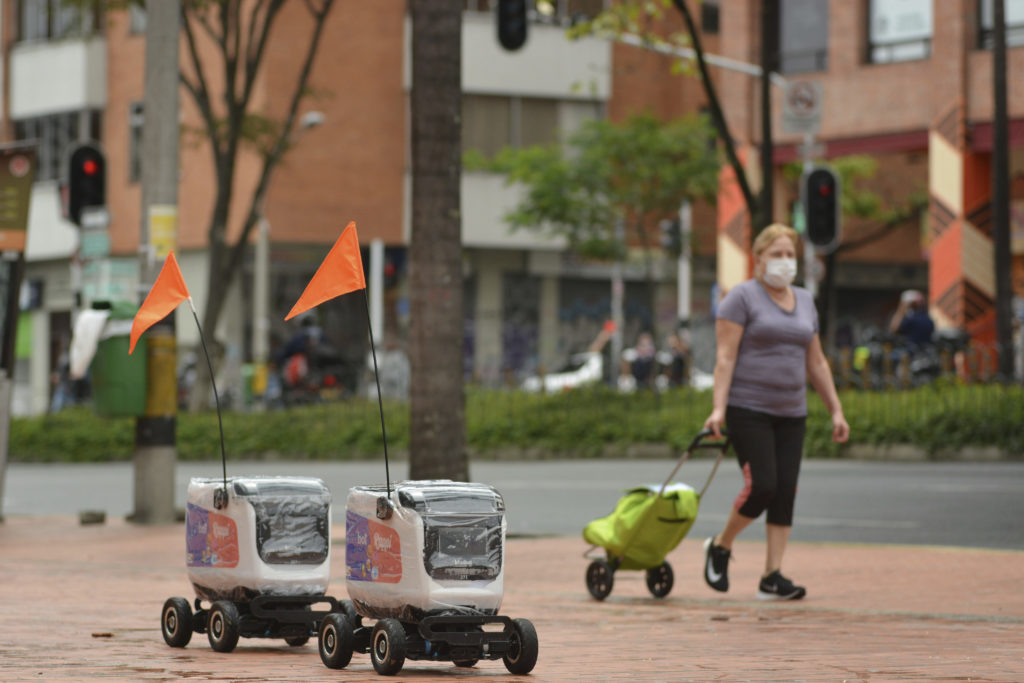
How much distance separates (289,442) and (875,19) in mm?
15320

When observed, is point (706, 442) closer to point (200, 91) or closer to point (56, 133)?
point (200, 91)

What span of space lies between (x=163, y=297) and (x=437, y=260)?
5.48 meters

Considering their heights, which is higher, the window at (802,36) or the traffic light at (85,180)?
the window at (802,36)

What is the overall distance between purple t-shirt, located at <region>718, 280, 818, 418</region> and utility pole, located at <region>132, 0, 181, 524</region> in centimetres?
591

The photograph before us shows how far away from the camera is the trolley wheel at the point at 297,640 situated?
694 cm

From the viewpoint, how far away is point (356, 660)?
22.1 feet

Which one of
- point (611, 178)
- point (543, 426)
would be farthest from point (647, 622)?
point (611, 178)

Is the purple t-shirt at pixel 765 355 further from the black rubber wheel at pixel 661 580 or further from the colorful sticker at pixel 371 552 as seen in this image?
the colorful sticker at pixel 371 552

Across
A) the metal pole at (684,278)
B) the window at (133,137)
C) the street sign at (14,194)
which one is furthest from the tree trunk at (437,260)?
the window at (133,137)

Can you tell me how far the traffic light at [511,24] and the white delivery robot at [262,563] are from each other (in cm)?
1187

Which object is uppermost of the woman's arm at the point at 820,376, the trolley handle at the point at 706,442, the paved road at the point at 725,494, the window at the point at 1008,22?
the window at the point at 1008,22

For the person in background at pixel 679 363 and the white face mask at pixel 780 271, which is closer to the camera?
the white face mask at pixel 780 271

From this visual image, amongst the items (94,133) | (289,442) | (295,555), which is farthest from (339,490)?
(94,133)

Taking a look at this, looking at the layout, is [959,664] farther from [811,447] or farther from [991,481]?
[811,447]
